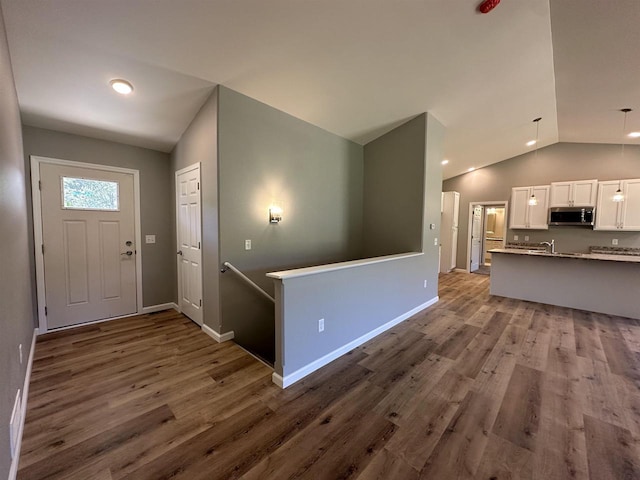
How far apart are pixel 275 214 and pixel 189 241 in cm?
126

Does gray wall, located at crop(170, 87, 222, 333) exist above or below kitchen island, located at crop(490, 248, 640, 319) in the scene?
above

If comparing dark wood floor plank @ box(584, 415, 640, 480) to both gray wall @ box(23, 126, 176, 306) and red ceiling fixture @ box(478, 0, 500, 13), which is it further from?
gray wall @ box(23, 126, 176, 306)

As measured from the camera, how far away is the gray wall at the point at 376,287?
2281mm

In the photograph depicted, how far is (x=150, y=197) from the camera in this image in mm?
3893

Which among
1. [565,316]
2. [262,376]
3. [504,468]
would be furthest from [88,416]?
[565,316]

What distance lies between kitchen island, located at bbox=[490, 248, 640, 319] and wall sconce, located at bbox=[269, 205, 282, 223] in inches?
171

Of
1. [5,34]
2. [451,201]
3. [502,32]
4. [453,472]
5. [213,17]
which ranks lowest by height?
[453,472]

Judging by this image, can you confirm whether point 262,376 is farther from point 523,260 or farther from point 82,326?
point 523,260

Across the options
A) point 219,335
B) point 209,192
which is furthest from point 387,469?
point 209,192

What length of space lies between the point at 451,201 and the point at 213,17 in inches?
282

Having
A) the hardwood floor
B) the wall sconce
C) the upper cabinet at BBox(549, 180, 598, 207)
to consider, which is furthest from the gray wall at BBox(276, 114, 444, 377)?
the upper cabinet at BBox(549, 180, 598, 207)

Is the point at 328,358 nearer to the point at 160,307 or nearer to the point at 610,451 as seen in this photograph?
the point at 610,451

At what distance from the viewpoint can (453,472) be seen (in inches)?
57.8

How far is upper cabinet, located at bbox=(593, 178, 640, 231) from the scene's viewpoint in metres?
5.01
